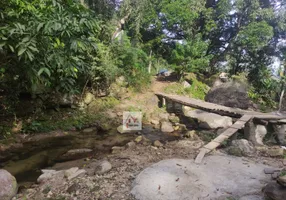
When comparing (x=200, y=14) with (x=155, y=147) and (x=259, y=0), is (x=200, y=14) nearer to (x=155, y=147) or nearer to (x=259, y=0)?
(x=259, y=0)

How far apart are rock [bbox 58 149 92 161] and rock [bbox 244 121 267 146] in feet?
14.6

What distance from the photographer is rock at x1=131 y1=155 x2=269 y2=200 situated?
2636 mm

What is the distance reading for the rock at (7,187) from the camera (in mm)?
2846

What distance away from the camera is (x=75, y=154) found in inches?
188

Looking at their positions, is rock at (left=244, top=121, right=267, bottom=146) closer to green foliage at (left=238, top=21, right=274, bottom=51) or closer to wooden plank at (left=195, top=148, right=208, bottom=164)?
wooden plank at (left=195, top=148, right=208, bottom=164)

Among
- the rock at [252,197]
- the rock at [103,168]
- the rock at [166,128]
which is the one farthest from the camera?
the rock at [166,128]

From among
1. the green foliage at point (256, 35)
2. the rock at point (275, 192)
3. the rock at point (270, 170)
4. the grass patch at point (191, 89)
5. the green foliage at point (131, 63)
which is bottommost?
the rock at point (270, 170)

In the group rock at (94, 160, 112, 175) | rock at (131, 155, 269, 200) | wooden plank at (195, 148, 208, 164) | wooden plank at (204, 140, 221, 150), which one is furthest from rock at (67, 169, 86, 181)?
wooden plank at (204, 140, 221, 150)

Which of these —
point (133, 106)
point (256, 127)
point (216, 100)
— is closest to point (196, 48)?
point (216, 100)

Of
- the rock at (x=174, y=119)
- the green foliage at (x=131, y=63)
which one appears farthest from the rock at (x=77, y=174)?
the green foliage at (x=131, y=63)

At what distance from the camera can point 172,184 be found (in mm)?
2828

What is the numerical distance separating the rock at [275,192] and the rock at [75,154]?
3.78m

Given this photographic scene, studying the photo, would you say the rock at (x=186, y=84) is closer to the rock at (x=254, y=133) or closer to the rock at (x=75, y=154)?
the rock at (x=254, y=133)

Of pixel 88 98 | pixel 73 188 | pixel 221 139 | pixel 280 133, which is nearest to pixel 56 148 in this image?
pixel 73 188
